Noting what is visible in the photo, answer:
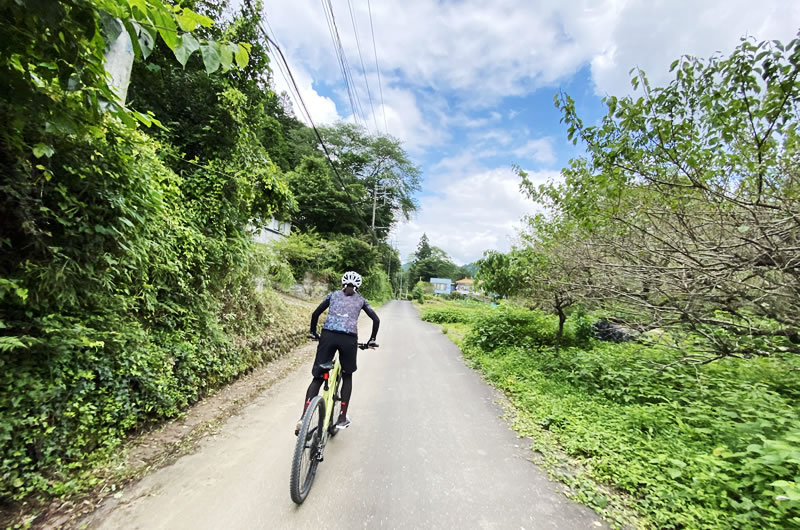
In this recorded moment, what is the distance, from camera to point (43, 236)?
7.18 feet

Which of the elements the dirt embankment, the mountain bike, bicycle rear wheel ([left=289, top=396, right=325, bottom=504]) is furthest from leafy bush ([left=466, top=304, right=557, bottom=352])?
bicycle rear wheel ([left=289, top=396, right=325, bottom=504])

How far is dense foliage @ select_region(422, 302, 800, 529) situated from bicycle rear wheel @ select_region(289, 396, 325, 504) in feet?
7.49

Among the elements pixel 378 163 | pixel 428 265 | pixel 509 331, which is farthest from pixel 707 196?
pixel 428 265

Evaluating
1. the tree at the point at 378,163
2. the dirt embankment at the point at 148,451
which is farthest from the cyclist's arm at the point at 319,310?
the tree at the point at 378,163

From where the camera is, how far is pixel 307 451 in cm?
259

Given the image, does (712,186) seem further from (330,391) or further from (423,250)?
(423,250)

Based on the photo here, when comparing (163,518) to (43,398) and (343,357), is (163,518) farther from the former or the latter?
(343,357)

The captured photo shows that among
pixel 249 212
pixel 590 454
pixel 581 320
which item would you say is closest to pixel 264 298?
pixel 249 212

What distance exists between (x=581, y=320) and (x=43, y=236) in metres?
11.0

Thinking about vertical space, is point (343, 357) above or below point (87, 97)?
below

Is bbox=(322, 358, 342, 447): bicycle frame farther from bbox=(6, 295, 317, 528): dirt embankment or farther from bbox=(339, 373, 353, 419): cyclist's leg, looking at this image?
bbox=(6, 295, 317, 528): dirt embankment

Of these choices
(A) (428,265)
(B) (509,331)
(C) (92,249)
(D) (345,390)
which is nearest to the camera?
(C) (92,249)

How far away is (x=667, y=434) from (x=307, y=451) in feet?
12.0

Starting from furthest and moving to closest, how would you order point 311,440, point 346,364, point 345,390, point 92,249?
point 345,390 < point 346,364 < point 311,440 < point 92,249
